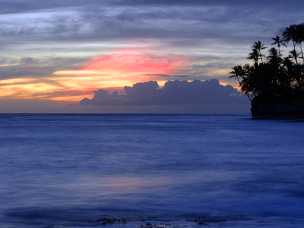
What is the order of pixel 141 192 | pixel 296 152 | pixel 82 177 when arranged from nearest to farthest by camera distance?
1. pixel 141 192
2. pixel 82 177
3. pixel 296 152

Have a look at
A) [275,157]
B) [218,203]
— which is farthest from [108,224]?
[275,157]

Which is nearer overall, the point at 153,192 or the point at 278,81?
the point at 153,192

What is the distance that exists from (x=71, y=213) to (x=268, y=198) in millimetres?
5472

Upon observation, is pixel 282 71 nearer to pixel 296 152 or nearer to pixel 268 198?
pixel 296 152

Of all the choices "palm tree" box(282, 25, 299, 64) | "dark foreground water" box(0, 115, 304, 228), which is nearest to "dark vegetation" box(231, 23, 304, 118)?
"palm tree" box(282, 25, 299, 64)

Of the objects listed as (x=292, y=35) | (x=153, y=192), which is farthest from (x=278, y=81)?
(x=153, y=192)

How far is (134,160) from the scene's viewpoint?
3111 centimetres

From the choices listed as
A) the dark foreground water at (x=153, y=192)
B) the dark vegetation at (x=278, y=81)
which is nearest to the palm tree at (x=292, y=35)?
the dark vegetation at (x=278, y=81)

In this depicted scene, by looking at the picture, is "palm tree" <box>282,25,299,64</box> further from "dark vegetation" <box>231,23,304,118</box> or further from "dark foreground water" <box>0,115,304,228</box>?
"dark foreground water" <box>0,115,304,228</box>

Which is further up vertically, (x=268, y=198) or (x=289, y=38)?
(x=289, y=38)

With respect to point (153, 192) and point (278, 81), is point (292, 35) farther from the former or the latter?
point (153, 192)

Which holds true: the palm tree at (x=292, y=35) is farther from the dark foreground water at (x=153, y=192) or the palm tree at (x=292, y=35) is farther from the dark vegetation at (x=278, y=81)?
the dark foreground water at (x=153, y=192)

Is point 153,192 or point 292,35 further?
point 292,35

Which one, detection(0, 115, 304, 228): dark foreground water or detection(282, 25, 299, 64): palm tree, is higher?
detection(282, 25, 299, 64): palm tree
